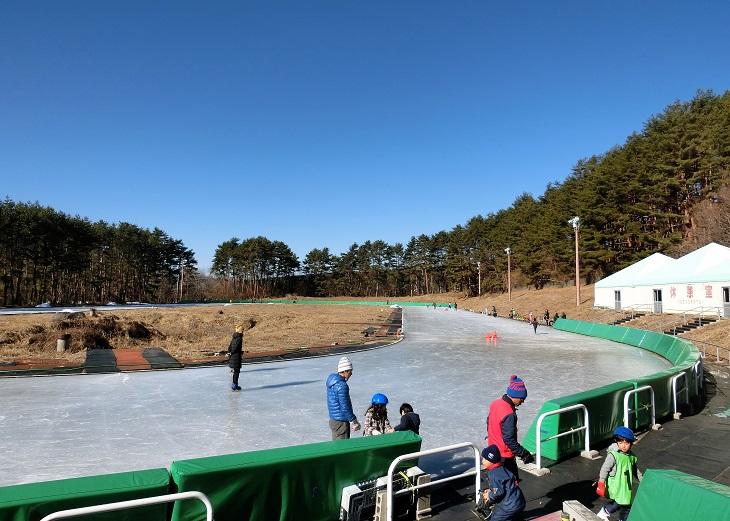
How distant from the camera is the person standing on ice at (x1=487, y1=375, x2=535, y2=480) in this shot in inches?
191

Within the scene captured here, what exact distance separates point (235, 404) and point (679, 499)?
9272 mm

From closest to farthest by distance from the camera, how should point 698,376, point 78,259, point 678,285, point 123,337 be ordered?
point 698,376
point 123,337
point 678,285
point 78,259

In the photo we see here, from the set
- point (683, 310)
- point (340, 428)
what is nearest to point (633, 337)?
point (683, 310)

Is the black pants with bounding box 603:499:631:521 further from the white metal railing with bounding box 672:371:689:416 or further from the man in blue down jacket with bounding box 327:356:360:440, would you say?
the white metal railing with bounding box 672:371:689:416

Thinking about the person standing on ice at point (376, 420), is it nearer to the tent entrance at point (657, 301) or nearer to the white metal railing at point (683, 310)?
the white metal railing at point (683, 310)

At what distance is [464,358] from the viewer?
61.9 feet

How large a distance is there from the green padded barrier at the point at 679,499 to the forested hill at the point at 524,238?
55.2 m

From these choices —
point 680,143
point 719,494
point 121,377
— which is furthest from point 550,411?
point 680,143

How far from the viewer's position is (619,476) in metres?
4.82

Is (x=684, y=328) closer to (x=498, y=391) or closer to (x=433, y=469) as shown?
(x=498, y=391)

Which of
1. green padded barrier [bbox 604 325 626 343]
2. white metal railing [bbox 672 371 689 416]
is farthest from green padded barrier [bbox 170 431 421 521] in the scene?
green padded barrier [bbox 604 325 626 343]

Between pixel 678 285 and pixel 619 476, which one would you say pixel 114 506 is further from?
pixel 678 285

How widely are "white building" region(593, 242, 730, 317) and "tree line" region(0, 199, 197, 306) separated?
3027 inches

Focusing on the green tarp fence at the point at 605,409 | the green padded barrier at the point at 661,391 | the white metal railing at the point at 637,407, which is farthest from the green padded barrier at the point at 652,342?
the white metal railing at the point at 637,407
